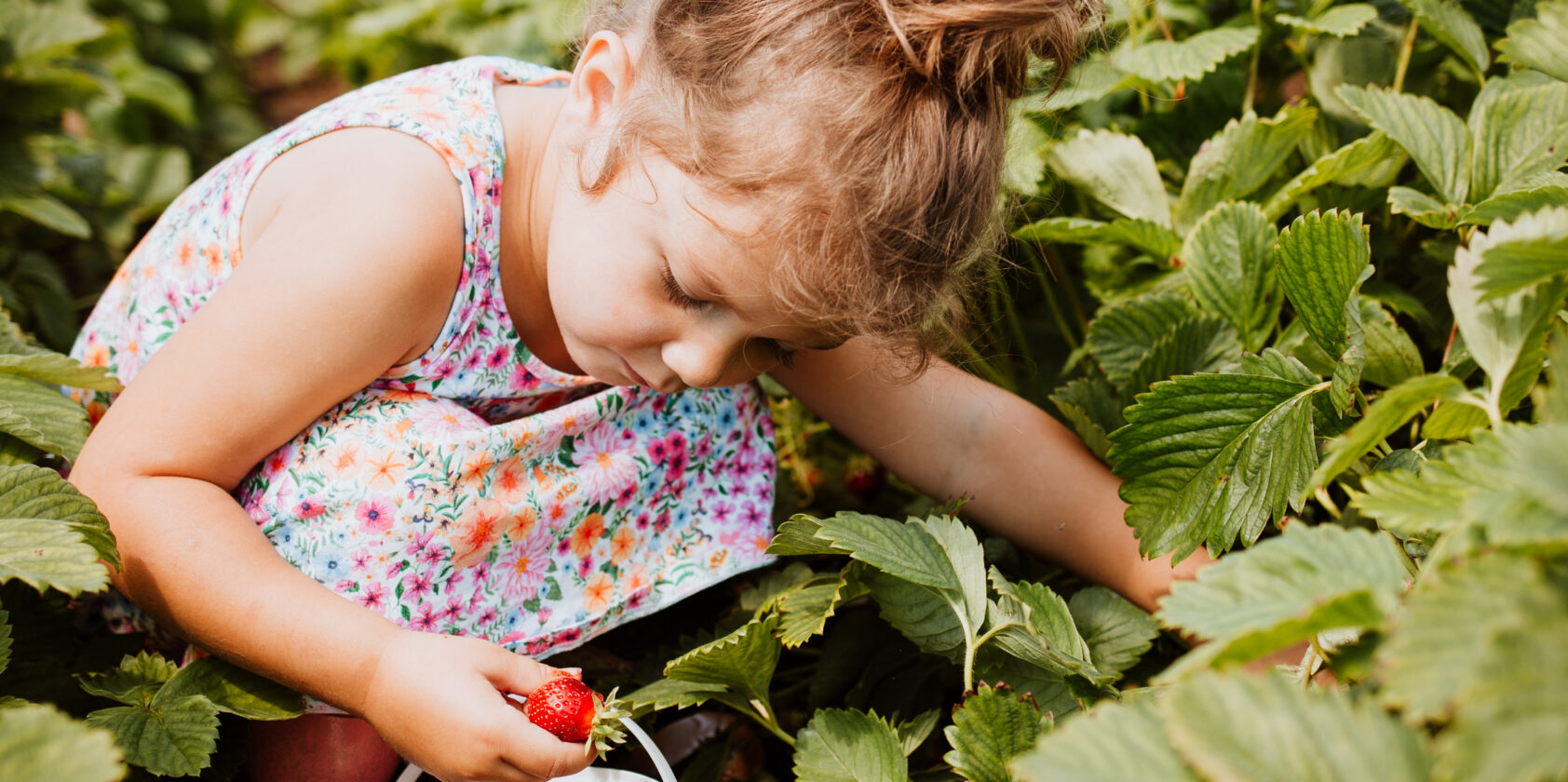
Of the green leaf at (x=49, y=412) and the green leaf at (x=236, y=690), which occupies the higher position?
the green leaf at (x=49, y=412)

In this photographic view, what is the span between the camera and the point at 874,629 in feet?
3.12

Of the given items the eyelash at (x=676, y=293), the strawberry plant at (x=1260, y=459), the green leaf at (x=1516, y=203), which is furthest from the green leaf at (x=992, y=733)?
the green leaf at (x=1516, y=203)

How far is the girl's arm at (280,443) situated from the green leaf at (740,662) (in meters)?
0.09

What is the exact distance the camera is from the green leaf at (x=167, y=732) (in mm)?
667

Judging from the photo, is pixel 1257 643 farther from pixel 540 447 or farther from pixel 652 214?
pixel 540 447

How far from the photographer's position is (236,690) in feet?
2.49

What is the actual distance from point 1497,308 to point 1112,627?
377 mm

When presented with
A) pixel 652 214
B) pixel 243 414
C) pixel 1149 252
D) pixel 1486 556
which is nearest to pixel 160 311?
pixel 243 414

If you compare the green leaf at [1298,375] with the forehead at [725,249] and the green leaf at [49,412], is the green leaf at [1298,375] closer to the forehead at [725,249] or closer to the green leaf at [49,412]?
the forehead at [725,249]

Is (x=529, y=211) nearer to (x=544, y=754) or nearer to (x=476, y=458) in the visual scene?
(x=476, y=458)

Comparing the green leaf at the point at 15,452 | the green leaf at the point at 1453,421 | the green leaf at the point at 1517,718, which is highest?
the green leaf at the point at 1517,718

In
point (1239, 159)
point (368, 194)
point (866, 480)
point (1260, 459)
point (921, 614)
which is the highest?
point (368, 194)

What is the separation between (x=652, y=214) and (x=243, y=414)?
0.33 m

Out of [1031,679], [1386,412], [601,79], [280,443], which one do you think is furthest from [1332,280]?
[280,443]
